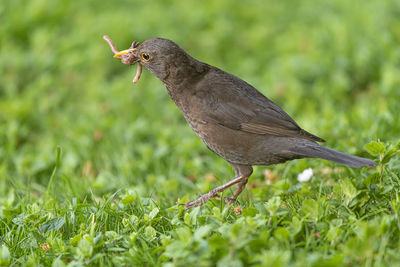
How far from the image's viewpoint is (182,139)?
6059 mm

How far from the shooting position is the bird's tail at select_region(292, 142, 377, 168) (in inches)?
136

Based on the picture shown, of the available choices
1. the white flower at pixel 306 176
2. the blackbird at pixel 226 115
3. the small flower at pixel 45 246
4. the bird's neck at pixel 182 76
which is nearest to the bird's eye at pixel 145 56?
the blackbird at pixel 226 115

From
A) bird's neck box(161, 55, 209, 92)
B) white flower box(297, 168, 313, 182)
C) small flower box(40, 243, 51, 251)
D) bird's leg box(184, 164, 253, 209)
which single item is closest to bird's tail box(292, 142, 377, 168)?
white flower box(297, 168, 313, 182)

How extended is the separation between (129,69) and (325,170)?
430cm

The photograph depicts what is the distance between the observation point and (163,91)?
750 centimetres

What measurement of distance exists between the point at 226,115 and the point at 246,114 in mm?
157

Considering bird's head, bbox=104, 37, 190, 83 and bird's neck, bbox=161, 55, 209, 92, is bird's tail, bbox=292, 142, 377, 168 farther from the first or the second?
bird's head, bbox=104, 37, 190, 83

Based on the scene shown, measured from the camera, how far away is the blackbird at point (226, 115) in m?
3.96

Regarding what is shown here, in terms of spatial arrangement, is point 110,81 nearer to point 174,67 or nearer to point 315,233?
point 174,67

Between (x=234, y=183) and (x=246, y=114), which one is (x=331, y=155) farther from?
(x=234, y=183)

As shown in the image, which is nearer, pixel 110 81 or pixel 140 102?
pixel 140 102

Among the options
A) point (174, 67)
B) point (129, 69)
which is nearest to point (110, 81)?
point (129, 69)

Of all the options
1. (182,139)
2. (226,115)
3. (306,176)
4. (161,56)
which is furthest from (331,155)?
(182,139)

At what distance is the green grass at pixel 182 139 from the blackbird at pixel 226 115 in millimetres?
300
